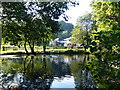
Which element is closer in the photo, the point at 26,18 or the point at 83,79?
the point at 26,18

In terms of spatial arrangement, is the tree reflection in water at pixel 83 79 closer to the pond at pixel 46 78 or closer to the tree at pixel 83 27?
the pond at pixel 46 78

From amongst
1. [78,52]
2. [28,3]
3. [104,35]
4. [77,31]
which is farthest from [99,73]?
[77,31]

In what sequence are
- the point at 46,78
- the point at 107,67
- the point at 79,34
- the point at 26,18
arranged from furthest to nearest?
the point at 79,34, the point at 46,78, the point at 26,18, the point at 107,67

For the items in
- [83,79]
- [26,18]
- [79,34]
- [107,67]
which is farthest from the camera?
[79,34]

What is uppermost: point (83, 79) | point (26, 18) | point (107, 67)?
point (26, 18)

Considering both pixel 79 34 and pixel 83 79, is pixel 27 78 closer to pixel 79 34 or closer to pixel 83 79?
pixel 83 79

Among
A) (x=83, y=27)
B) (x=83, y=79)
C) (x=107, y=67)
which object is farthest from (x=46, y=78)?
(x=83, y=27)

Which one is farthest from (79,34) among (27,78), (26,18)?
(26,18)

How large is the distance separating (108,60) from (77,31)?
26.2 m

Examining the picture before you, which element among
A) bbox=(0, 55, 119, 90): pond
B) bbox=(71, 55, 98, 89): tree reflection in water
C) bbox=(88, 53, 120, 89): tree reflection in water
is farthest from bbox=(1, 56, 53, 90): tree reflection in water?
bbox=(88, 53, 120, 89): tree reflection in water

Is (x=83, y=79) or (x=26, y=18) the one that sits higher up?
(x=26, y=18)

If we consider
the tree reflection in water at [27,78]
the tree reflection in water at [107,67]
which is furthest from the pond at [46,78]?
the tree reflection in water at [107,67]

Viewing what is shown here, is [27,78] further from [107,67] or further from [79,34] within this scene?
[79,34]

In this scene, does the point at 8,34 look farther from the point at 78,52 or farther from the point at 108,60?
the point at 78,52
